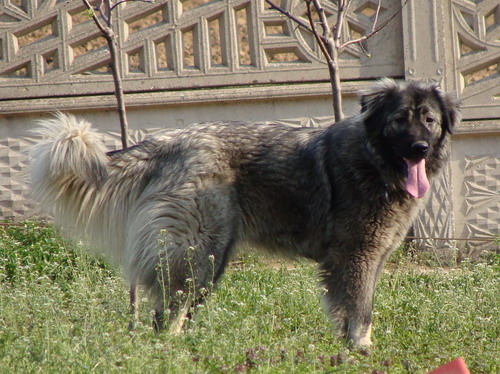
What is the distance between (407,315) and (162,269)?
180 cm

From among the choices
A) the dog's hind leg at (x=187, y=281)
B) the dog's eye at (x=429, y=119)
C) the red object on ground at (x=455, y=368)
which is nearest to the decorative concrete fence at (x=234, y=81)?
the dog's eye at (x=429, y=119)

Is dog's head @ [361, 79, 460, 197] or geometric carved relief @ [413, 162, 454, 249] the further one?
geometric carved relief @ [413, 162, 454, 249]

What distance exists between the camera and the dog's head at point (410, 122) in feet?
15.9

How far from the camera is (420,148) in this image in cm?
477

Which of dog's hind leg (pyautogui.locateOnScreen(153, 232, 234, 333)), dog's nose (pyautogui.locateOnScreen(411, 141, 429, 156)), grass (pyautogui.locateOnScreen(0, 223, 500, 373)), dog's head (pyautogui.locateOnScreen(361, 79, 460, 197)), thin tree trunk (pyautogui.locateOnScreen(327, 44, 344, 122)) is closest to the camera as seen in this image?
grass (pyautogui.locateOnScreen(0, 223, 500, 373))

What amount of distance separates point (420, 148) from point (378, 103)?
465 millimetres

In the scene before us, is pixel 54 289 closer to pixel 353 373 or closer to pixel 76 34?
pixel 353 373

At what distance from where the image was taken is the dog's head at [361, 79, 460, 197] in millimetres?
4859

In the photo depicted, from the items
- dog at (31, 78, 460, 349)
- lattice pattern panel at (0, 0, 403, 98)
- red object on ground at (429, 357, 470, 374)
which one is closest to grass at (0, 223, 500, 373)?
dog at (31, 78, 460, 349)

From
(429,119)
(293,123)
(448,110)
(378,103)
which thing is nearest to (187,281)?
(378,103)

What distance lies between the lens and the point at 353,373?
12.5 feet

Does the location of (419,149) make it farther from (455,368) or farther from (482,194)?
(482,194)

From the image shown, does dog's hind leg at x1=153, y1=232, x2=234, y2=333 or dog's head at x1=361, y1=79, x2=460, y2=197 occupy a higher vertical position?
dog's head at x1=361, y1=79, x2=460, y2=197

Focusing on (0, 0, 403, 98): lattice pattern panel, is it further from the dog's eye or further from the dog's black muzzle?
the dog's black muzzle
